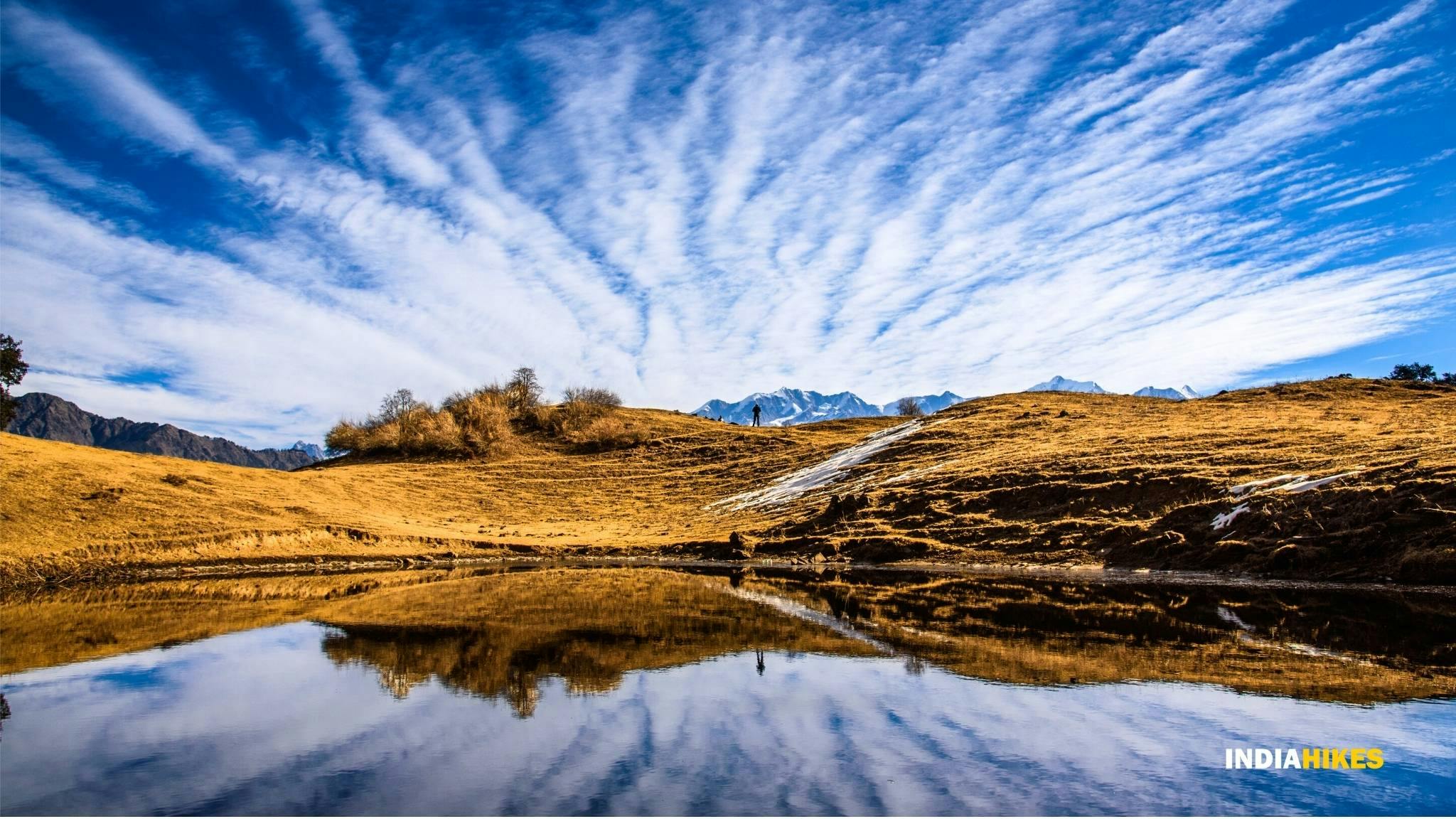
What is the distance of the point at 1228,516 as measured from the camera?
27984 millimetres

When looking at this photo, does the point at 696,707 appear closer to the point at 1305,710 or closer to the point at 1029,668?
the point at 1029,668

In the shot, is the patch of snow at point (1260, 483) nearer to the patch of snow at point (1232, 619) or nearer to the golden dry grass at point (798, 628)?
the golden dry grass at point (798, 628)

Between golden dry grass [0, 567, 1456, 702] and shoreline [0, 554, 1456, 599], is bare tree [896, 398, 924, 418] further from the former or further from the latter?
golden dry grass [0, 567, 1456, 702]

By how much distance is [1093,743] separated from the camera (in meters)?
8.73

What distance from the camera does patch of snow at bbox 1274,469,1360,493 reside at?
88.4 ft

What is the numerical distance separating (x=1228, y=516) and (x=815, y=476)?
2796cm

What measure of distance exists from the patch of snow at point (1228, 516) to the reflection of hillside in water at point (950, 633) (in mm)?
5873

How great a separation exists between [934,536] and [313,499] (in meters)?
34.9

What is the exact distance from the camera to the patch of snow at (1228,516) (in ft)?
90.6

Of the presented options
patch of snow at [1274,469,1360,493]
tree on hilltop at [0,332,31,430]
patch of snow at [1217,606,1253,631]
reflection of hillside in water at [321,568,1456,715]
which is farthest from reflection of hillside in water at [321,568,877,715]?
tree on hilltop at [0,332,31,430]

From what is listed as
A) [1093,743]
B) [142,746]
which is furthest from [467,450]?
[1093,743]

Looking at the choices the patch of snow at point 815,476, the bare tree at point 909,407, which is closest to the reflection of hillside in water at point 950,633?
the patch of snow at point 815,476

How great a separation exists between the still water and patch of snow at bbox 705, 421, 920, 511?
29807 millimetres

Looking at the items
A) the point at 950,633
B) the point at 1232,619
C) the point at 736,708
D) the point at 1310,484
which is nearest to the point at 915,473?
the point at 1310,484
